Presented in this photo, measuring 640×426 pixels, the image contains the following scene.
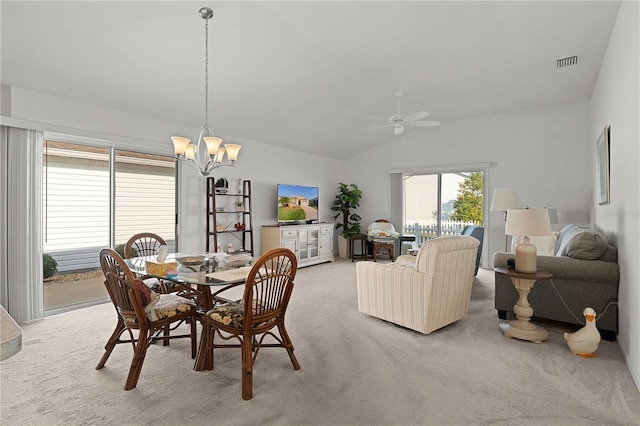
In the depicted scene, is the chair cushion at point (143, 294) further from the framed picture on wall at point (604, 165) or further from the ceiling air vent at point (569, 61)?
the ceiling air vent at point (569, 61)

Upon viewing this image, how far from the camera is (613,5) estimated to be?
2.97 meters

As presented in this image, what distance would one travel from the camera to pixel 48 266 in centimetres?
388

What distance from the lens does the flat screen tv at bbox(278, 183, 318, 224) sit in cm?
641

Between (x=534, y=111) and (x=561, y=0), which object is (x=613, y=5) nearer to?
(x=561, y=0)

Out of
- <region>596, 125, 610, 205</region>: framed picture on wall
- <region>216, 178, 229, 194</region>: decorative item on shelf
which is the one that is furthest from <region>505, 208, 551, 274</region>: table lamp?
<region>216, 178, 229, 194</region>: decorative item on shelf

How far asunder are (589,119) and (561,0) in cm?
331

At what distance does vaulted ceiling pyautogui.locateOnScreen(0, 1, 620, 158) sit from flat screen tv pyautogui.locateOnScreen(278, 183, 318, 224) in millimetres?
1626

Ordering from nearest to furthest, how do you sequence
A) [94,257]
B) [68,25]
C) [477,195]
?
[68,25], [94,257], [477,195]

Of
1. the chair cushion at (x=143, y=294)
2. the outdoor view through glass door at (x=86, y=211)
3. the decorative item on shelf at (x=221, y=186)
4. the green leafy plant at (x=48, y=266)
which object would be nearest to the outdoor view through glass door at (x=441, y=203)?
the decorative item on shelf at (x=221, y=186)

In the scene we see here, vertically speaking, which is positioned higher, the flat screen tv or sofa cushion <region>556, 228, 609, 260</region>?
the flat screen tv

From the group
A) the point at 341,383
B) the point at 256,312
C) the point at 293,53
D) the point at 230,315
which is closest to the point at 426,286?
the point at 341,383

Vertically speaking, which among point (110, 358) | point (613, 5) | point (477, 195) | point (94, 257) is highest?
point (613, 5)

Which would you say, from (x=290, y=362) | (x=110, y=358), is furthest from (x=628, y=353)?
(x=110, y=358)

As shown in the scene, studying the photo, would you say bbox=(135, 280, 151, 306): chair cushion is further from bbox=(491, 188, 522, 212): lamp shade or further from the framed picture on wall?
bbox=(491, 188, 522, 212): lamp shade
